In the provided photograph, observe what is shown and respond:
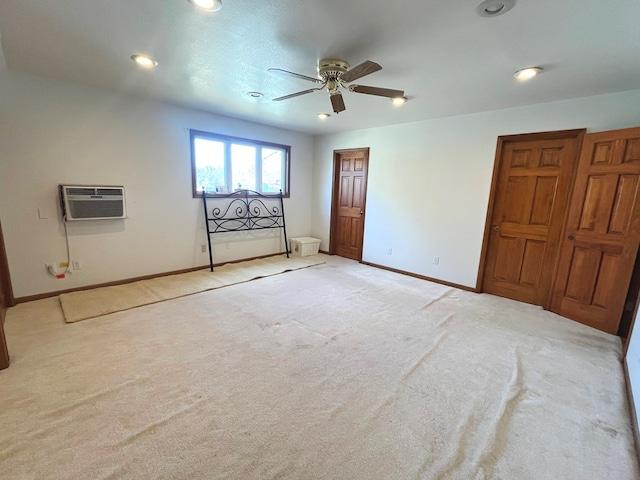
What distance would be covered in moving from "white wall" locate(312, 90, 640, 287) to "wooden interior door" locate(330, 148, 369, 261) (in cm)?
16

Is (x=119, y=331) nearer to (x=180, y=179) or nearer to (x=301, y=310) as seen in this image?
(x=301, y=310)

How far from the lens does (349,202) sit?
540 cm

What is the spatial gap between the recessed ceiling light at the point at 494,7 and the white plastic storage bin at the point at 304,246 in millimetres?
4269

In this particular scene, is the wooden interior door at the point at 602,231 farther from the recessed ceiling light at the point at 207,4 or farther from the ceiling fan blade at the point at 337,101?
the recessed ceiling light at the point at 207,4

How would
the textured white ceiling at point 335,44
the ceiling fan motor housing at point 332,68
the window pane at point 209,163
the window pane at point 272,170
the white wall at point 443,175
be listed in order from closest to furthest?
the textured white ceiling at point 335,44 < the ceiling fan motor housing at point 332,68 < the white wall at point 443,175 < the window pane at point 209,163 < the window pane at point 272,170

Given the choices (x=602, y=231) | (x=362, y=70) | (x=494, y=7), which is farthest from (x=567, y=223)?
(x=362, y=70)

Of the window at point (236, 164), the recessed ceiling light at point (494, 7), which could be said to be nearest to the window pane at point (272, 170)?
the window at point (236, 164)

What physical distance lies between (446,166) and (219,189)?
3483 mm

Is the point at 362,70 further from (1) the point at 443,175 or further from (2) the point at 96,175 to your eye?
(2) the point at 96,175

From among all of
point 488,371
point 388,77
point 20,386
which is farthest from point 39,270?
point 488,371

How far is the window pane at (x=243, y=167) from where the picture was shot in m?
4.70

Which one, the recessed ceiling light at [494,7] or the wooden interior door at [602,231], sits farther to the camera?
the wooden interior door at [602,231]

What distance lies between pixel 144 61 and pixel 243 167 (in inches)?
95.2

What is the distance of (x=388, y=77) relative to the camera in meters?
2.61
